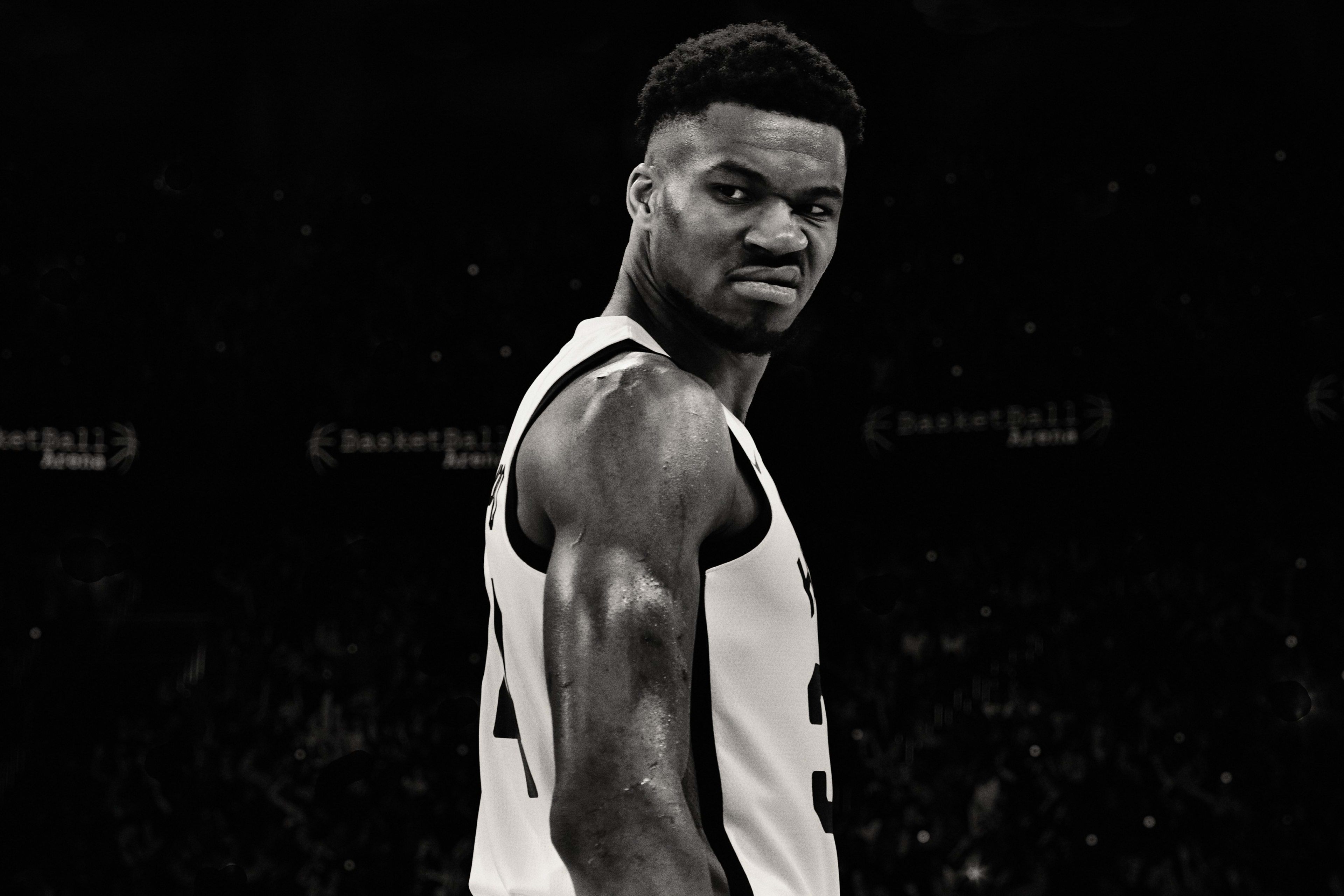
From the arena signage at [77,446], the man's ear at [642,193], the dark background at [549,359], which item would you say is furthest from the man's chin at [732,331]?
the arena signage at [77,446]

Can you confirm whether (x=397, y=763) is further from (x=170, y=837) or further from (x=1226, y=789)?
(x=1226, y=789)

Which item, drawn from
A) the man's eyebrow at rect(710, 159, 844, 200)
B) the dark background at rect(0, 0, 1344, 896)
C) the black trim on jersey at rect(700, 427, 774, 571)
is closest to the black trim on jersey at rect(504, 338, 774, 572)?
the black trim on jersey at rect(700, 427, 774, 571)

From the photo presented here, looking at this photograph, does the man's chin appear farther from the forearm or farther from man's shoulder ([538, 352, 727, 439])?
the forearm

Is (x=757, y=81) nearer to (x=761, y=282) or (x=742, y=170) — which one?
(x=742, y=170)

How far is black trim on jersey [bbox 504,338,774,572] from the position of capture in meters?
1.23

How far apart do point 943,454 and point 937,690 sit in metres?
1.06

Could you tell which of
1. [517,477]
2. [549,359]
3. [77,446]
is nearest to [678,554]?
[517,477]

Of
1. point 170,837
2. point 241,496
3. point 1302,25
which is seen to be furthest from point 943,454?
point 170,837

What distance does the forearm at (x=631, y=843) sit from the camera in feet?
3.43

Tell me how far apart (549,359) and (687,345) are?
5412 mm

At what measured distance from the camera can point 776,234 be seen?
1415 mm

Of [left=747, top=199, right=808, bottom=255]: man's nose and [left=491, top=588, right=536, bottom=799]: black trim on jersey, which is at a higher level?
[left=747, top=199, right=808, bottom=255]: man's nose

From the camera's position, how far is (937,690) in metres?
6.07

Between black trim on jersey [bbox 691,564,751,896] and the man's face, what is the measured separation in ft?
1.22
